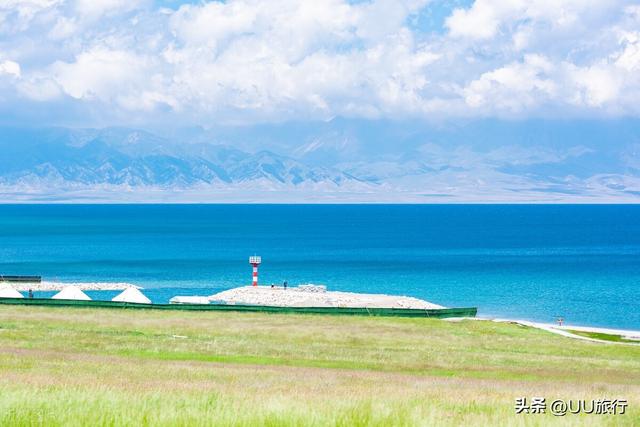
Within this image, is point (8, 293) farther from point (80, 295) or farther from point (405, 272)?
point (405, 272)

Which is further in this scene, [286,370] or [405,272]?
[405,272]

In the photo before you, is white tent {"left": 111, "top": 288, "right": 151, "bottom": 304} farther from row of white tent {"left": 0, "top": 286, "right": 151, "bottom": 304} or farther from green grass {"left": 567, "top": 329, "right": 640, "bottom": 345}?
green grass {"left": 567, "top": 329, "right": 640, "bottom": 345}

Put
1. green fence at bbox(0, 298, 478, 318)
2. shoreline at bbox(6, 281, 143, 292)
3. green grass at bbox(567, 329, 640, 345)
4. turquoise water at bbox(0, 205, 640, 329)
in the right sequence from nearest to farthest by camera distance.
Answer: green grass at bbox(567, 329, 640, 345) < green fence at bbox(0, 298, 478, 318) < turquoise water at bbox(0, 205, 640, 329) < shoreline at bbox(6, 281, 143, 292)

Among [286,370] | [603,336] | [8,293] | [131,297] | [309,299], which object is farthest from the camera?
[309,299]

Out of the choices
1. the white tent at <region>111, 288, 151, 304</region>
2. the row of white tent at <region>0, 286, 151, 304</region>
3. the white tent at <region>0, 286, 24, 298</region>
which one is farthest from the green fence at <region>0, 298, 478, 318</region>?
the white tent at <region>0, 286, 24, 298</region>

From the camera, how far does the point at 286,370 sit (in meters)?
32.9

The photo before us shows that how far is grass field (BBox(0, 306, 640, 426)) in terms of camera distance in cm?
1516

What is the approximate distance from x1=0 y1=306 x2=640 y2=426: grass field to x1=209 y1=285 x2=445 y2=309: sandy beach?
54.9ft

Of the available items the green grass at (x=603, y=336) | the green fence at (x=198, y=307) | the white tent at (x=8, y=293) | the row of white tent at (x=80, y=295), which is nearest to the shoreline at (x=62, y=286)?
the white tent at (x=8, y=293)

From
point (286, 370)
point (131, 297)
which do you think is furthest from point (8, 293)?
point (286, 370)

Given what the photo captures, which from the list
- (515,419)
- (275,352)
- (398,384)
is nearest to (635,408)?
(515,419)

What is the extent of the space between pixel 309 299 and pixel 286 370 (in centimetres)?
5484

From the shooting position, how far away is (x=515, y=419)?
14914mm

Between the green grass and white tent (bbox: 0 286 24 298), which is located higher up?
white tent (bbox: 0 286 24 298)
